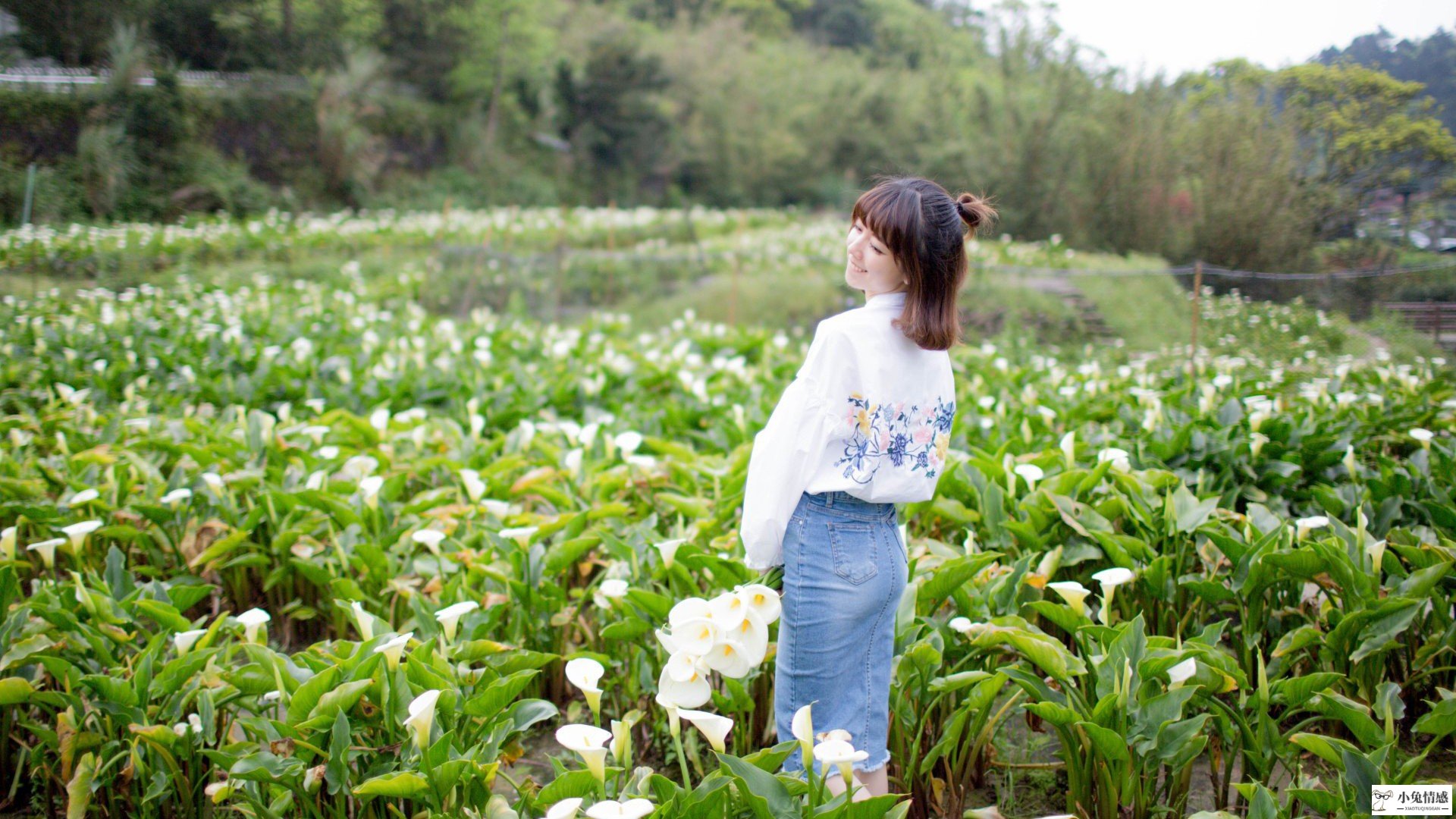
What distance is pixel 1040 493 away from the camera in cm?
240

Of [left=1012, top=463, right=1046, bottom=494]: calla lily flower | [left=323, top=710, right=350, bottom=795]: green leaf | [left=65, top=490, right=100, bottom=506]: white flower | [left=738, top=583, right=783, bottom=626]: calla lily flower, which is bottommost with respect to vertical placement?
[left=323, top=710, right=350, bottom=795]: green leaf

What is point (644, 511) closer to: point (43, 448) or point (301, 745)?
point (301, 745)

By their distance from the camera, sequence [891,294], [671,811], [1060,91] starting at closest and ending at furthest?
[671,811] < [891,294] < [1060,91]

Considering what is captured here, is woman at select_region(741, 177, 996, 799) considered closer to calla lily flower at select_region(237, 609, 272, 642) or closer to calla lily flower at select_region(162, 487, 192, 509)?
calla lily flower at select_region(237, 609, 272, 642)

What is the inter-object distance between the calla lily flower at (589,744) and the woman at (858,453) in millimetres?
371

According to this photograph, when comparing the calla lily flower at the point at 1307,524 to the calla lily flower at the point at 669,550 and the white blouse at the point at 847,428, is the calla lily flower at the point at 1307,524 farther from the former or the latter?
the calla lily flower at the point at 669,550

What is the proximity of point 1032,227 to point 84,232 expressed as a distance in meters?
10.1

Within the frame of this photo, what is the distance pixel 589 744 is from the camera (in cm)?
138

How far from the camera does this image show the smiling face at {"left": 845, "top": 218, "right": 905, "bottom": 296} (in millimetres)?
1580

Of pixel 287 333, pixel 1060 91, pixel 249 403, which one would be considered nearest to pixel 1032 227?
pixel 1060 91

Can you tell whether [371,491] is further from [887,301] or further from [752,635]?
[887,301]

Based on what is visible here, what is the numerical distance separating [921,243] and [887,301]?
11 centimetres

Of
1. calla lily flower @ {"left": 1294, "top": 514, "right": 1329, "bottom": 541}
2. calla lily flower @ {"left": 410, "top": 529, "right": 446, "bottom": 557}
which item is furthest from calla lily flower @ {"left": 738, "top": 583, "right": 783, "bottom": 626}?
calla lily flower @ {"left": 1294, "top": 514, "right": 1329, "bottom": 541}

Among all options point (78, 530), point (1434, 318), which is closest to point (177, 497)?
point (78, 530)
